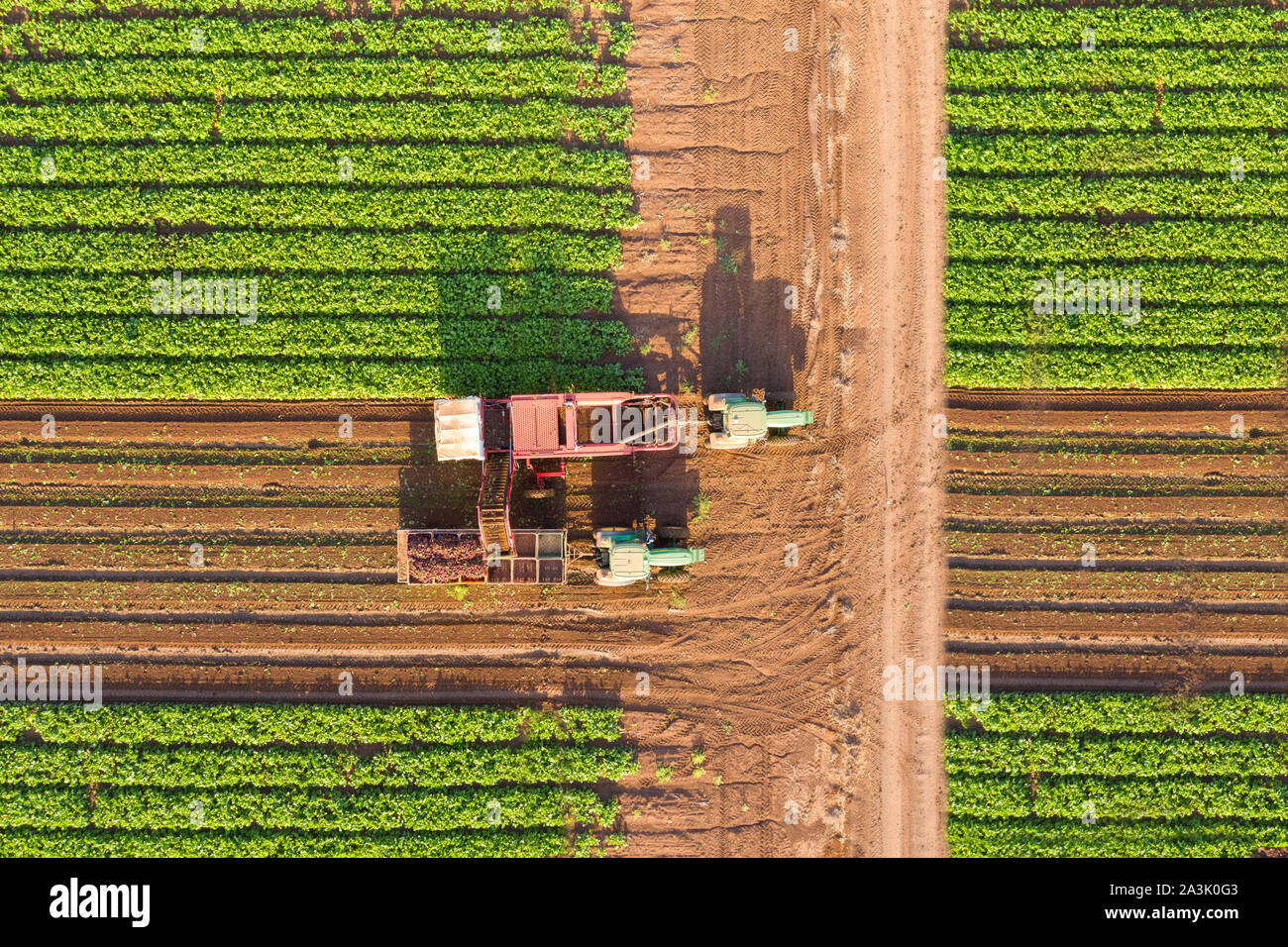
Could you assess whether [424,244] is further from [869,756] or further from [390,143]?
[869,756]

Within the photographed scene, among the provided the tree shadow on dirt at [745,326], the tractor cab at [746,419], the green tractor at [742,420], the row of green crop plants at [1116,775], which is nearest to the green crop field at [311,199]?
the tree shadow on dirt at [745,326]

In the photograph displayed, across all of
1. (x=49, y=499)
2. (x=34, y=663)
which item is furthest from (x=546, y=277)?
(x=34, y=663)

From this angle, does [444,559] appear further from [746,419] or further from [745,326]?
[745,326]

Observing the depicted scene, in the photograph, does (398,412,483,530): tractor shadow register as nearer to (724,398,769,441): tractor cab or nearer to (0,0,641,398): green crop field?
(0,0,641,398): green crop field

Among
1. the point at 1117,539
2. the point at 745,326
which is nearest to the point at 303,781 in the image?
the point at 745,326

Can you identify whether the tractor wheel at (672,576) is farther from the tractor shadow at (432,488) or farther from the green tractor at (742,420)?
the tractor shadow at (432,488)

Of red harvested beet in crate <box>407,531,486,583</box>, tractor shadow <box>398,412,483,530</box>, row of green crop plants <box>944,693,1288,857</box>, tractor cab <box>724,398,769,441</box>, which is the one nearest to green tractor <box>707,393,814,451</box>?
tractor cab <box>724,398,769,441</box>
